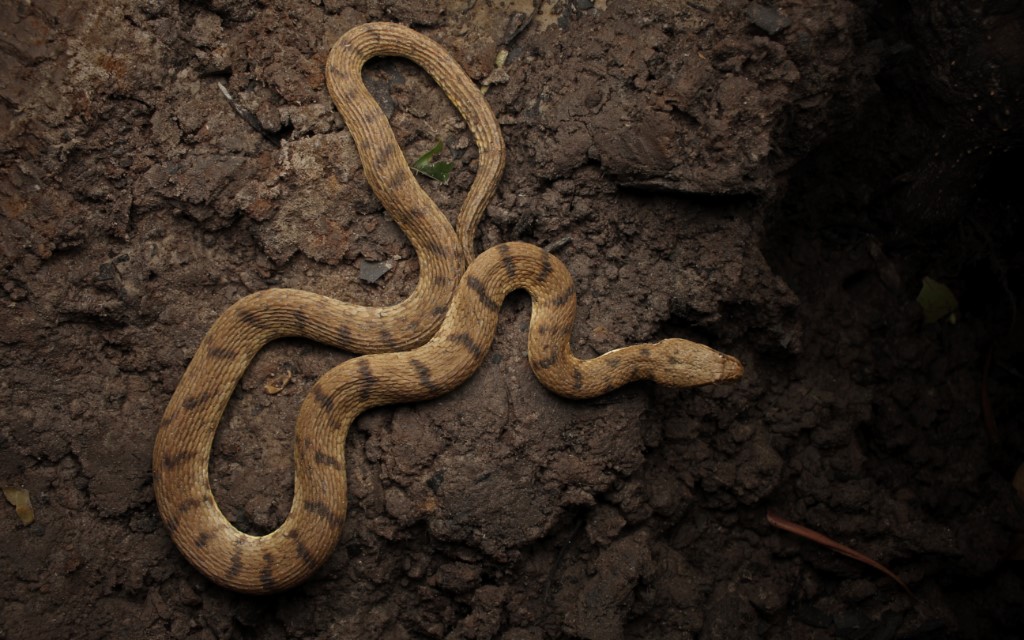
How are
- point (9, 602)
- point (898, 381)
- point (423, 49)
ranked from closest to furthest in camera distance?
point (9, 602) < point (423, 49) < point (898, 381)

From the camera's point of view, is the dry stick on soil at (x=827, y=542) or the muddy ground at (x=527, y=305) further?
the dry stick on soil at (x=827, y=542)

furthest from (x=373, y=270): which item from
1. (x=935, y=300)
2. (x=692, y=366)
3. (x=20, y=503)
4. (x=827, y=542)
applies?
(x=935, y=300)

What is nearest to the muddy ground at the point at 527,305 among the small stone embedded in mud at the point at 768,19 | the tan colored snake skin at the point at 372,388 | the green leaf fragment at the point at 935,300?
the small stone embedded in mud at the point at 768,19

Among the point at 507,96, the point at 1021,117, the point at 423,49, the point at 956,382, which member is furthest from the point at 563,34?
the point at 956,382

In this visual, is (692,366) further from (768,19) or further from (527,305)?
(768,19)

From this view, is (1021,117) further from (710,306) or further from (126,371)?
(126,371)

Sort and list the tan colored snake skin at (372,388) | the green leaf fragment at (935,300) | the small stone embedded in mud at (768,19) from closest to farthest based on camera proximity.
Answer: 1. the tan colored snake skin at (372,388)
2. the small stone embedded in mud at (768,19)
3. the green leaf fragment at (935,300)

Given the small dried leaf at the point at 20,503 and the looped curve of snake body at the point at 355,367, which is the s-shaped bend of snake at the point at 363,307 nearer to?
the looped curve of snake body at the point at 355,367
